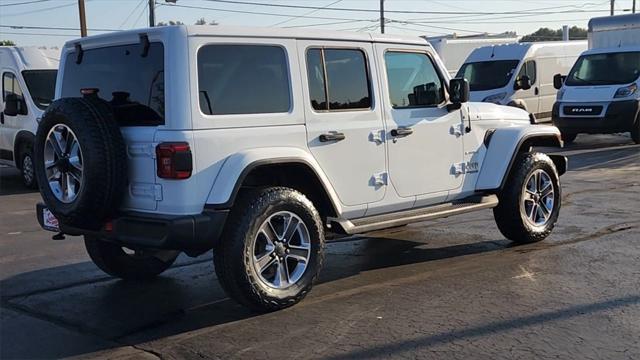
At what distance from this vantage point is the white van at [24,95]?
12.6 metres

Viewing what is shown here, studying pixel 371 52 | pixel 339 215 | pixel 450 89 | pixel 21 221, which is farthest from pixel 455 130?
pixel 21 221

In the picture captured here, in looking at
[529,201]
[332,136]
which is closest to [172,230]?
[332,136]

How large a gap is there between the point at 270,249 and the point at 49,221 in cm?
175

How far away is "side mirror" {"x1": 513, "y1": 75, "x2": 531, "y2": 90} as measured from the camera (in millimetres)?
18675

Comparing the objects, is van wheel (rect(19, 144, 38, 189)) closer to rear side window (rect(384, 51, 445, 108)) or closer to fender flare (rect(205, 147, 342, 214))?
rear side window (rect(384, 51, 445, 108))

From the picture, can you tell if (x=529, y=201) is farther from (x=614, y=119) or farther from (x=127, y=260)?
(x=614, y=119)

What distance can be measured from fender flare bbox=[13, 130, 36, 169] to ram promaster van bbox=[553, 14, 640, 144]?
447 inches

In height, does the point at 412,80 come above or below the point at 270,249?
above

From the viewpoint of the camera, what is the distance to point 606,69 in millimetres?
17234

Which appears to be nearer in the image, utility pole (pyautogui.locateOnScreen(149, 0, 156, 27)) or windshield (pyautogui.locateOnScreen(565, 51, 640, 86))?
windshield (pyautogui.locateOnScreen(565, 51, 640, 86))

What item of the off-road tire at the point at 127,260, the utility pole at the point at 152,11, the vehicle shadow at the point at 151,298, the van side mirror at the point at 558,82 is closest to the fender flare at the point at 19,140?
the vehicle shadow at the point at 151,298

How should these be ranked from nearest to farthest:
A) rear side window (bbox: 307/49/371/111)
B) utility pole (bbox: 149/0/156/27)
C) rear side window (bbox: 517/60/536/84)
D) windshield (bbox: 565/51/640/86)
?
rear side window (bbox: 307/49/371/111), windshield (bbox: 565/51/640/86), rear side window (bbox: 517/60/536/84), utility pole (bbox: 149/0/156/27)

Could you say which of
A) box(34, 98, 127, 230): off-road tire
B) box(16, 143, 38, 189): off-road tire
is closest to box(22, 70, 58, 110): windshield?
box(16, 143, 38, 189): off-road tire

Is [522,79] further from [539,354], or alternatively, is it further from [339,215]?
[539,354]
